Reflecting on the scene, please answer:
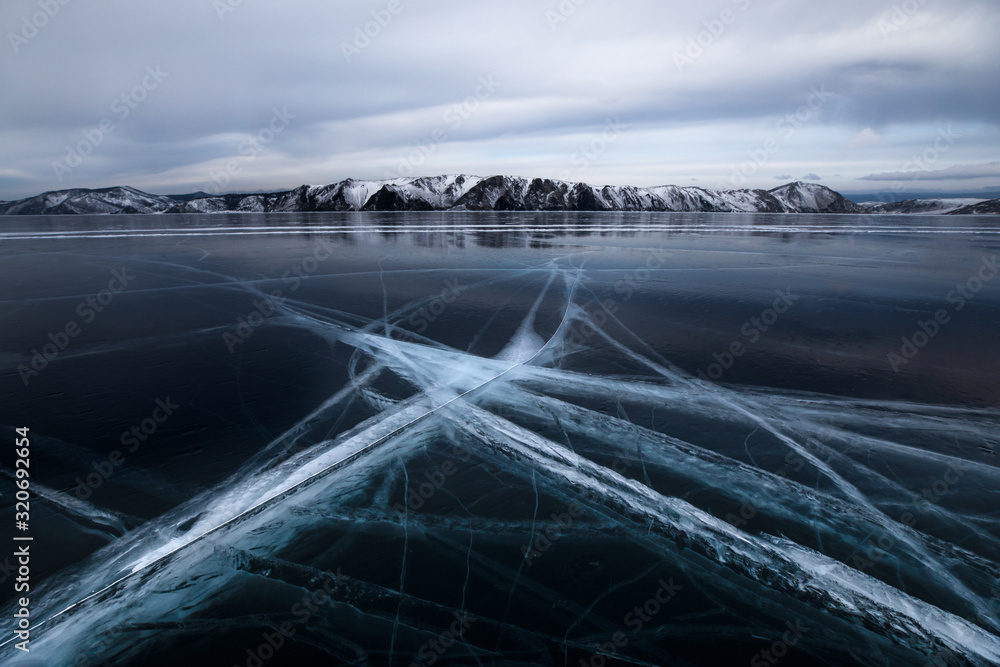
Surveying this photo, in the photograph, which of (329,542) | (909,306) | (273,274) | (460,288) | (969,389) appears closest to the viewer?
(329,542)

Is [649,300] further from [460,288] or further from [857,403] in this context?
[857,403]

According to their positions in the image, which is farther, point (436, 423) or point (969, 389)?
point (969, 389)

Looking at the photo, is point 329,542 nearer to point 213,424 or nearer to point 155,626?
point 155,626

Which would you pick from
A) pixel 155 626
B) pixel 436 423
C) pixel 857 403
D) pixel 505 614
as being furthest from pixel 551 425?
pixel 857 403

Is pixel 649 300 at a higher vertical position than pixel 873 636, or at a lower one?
higher

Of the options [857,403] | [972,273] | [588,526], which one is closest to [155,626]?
[588,526]

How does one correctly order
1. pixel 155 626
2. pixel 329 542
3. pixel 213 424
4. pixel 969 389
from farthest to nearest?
pixel 969 389
pixel 213 424
pixel 329 542
pixel 155 626
